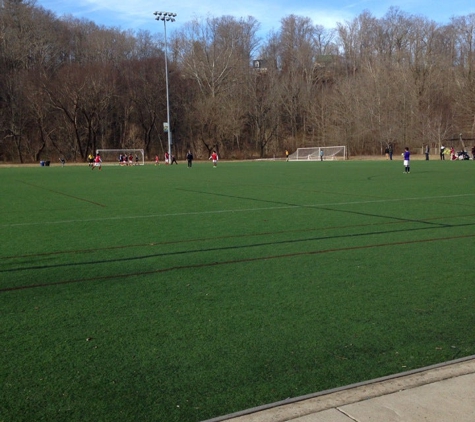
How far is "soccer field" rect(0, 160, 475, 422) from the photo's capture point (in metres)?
4.10

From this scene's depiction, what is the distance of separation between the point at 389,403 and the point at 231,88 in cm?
8070

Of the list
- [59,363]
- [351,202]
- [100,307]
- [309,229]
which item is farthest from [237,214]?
[59,363]

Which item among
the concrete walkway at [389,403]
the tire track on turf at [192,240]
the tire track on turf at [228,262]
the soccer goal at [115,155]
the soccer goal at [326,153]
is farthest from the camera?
the soccer goal at [326,153]

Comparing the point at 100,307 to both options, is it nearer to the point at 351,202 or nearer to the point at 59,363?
the point at 59,363

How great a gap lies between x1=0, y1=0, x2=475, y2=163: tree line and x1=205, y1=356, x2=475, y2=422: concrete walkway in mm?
69288

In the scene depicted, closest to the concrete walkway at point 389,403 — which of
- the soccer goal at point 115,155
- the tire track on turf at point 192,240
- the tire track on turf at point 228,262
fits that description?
the tire track on turf at point 228,262

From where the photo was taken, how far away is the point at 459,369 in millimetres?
4262

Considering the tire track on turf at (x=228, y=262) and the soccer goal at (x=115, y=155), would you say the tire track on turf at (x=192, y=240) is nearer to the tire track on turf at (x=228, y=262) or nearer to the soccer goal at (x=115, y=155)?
the tire track on turf at (x=228, y=262)

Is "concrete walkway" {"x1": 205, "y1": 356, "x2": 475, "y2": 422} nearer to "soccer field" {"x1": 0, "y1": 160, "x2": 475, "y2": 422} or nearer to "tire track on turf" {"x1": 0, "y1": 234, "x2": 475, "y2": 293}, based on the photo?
"soccer field" {"x1": 0, "y1": 160, "x2": 475, "y2": 422}

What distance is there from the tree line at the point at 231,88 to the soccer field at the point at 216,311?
64084 mm

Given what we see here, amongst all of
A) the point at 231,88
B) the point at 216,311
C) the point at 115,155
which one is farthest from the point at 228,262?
the point at 231,88

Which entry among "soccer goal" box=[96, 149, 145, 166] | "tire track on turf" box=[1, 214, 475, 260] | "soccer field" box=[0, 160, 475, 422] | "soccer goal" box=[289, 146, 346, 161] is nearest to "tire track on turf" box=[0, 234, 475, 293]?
"soccer field" box=[0, 160, 475, 422]

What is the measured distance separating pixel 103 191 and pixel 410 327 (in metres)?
19.0

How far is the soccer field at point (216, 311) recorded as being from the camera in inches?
161
